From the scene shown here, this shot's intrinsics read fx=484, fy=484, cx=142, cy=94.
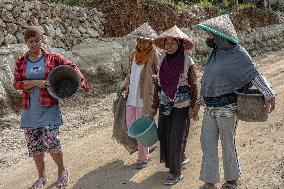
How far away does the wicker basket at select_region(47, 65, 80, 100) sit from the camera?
5175 millimetres

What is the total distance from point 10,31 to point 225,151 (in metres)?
6.26

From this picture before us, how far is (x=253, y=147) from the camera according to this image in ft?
19.9

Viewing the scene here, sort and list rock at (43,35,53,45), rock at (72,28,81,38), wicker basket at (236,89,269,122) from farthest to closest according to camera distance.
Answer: rock at (72,28,81,38)
rock at (43,35,53,45)
wicker basket at (236,89,269,122)

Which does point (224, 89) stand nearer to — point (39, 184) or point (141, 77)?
point (141, 77)

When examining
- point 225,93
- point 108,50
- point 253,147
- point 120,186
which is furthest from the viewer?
point 108,50

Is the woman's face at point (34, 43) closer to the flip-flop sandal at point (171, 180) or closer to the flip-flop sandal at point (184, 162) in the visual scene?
the flip-flop sandal at point (171, 180)

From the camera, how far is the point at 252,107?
4.47 meters

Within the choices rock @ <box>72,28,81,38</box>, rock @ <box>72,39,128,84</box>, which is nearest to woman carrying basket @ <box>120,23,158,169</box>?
rock @ <box>72,39,128,84</box>

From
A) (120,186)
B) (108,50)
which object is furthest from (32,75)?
(108,50)

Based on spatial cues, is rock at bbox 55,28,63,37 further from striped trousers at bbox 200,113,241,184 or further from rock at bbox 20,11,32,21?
striped trousers at bbox 200,113,241,184

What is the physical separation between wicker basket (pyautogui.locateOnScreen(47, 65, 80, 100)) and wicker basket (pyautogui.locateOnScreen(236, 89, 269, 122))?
70.5 inches

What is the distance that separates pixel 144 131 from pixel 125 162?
1.03 m

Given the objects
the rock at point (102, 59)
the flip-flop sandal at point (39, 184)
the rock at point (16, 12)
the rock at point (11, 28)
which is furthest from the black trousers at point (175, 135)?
the rock at point (16, 12)

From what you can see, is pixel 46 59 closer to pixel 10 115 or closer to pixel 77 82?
pixel 77 82
